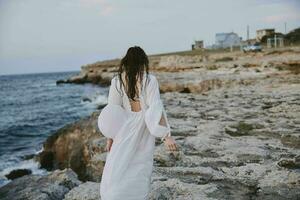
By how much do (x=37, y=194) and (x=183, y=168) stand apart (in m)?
2.20

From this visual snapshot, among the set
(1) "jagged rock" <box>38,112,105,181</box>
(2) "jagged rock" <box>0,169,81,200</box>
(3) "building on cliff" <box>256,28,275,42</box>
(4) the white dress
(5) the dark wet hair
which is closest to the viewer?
(4) the white dress

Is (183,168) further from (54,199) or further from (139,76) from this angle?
(139,76)

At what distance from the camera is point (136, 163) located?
13.1ft

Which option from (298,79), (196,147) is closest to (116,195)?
(196,147)

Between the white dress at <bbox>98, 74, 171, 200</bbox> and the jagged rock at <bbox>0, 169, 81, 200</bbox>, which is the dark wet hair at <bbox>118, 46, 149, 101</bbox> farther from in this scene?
the jagged rock at <bbox>0, 169, 81, 200</bbox>

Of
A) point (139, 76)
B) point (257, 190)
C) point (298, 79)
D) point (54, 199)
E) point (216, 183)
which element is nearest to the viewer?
point (139, 76)

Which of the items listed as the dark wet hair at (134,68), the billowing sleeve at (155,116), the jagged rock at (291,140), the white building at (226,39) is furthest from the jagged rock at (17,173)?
the white building at (226,39)

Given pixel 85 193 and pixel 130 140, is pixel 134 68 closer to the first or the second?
pixel 130 140

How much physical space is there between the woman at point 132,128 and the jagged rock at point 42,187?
2.10 metres

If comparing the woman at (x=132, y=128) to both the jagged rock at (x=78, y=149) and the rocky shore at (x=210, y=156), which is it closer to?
the rocky shore at (x=210, y=156)

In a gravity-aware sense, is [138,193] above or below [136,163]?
below

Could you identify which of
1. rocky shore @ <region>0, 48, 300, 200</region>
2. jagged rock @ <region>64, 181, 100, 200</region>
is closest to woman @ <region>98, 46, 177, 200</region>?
rocky shore @ <region>0, 48, 300, 200</region>

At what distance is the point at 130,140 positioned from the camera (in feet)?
13.1

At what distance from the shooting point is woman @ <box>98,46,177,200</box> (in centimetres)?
391
